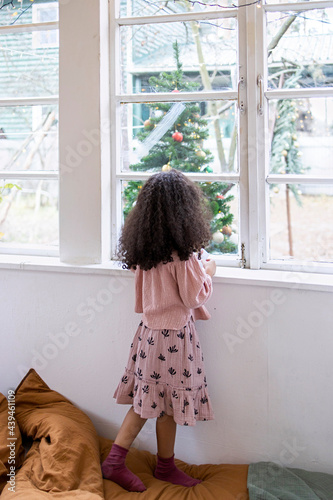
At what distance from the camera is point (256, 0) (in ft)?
6.20

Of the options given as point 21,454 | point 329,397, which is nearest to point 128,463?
point 21,454

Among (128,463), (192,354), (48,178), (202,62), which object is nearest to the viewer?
(192,354)

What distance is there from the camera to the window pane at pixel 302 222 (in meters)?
1.92

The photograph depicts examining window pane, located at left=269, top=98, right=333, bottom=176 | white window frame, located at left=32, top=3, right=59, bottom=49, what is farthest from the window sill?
white window frame, located at left=32, top=3, right=59, bottom=49

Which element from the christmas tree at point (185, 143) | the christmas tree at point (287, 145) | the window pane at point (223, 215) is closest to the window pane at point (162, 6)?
the christmas tree at point (185, 143)

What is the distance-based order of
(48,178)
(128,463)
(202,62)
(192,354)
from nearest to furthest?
(192,354)
(128,463)
(202,62)
(48,178)

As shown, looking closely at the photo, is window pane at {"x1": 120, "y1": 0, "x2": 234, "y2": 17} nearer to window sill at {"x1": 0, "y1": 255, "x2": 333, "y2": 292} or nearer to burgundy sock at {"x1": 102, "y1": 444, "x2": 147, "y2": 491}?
window sill at {"x1": 0, "y1": 255, "x2": 333, "y2": 292}

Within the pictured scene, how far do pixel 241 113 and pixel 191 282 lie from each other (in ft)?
2.45

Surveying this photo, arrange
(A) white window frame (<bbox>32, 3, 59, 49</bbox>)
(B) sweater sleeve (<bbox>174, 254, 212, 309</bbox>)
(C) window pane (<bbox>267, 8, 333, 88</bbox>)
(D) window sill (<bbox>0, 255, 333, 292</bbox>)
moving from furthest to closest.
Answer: (A) white window frame (<bbox>32, 3, 59, 49</bbox>)
(C) window pane (<bbox>267, 8, 333, 88</bbox>)
(D) window sill (<bbox>0, 255, 333, 292</bbox>)
(B) sweater sleeve (<bbox>174, 254, 212, 309</bbox>)

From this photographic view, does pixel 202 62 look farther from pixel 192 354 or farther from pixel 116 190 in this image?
pixel 192 354

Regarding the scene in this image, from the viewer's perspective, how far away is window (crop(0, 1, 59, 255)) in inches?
87.0

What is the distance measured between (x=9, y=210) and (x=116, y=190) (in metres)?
0.59

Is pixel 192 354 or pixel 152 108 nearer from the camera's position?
pixel 192 354

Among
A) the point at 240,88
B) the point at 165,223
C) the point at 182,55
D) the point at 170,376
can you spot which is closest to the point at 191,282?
the point at 165,223
